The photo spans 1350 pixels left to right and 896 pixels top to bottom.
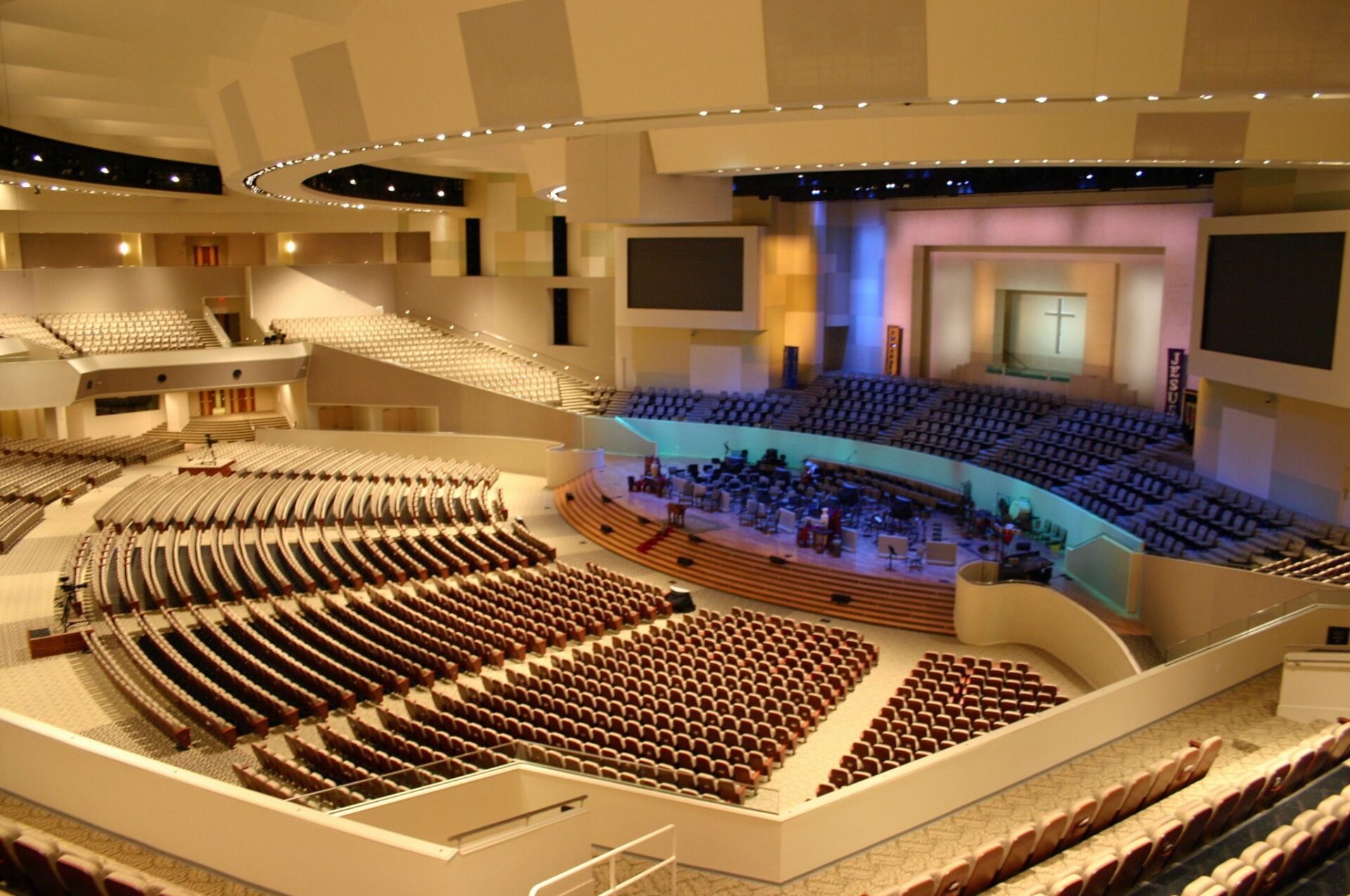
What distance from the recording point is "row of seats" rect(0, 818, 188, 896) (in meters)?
5.75

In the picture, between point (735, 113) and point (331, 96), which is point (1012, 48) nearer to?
point (735, 113)

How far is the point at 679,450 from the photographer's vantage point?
23.6 m

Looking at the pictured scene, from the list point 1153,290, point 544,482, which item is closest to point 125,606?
point 544,482

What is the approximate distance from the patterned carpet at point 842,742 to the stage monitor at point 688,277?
8.87 m

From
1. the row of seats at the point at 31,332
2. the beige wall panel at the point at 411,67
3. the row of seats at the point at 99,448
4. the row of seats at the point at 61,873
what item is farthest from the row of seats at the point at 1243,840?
the row of seats at the point at 31,332

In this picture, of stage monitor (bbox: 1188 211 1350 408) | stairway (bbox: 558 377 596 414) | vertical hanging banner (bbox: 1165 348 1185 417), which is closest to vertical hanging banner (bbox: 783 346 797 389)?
stairway (bbox: 558 377 596 414)

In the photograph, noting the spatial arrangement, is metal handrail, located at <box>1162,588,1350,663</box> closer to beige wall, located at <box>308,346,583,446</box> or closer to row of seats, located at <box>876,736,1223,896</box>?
row of seats, located at <box>876,736,1223,896</box>

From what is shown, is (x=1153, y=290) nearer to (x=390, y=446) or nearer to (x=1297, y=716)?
(x=1297, y=716)

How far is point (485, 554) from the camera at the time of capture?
16.6m

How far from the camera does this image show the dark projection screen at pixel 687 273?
920 inches

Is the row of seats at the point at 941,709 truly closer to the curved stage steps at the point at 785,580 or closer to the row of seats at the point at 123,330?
the curved stage steps at the point at 785,580

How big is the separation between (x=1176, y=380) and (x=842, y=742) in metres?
12.2

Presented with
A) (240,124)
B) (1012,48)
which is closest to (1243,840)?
(1012,48)

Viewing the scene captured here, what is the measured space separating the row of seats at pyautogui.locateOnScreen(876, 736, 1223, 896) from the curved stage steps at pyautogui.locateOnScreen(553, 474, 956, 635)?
661 centimetres
